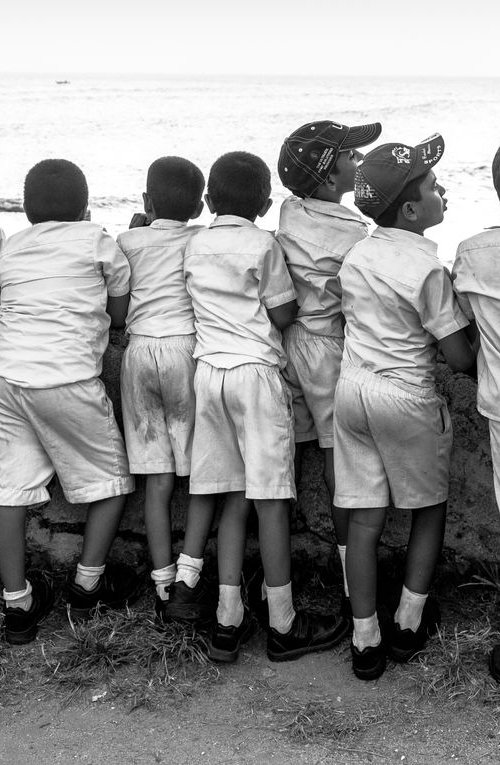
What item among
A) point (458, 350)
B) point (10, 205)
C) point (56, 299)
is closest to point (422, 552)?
point (458, 350)

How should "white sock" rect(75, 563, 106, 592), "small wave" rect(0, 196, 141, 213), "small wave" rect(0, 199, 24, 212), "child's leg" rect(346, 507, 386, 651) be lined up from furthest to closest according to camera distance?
"small wave" rect(0, 196, 141, 213) < "small wave" rect(0, 199, 24, 212) < "white sock" rect(75, 563, 106, 592) < "child's leg" rect(346, 507, 386, 651)

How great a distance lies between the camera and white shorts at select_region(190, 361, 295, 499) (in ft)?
9.56

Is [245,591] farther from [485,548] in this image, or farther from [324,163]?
[324,163]

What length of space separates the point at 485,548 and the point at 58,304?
5.27 feet

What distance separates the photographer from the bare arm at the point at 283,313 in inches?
117

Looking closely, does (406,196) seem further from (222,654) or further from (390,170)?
(222,654)

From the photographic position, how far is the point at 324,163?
3016 mm

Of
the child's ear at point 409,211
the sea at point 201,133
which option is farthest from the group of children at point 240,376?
the sea at point 201,133

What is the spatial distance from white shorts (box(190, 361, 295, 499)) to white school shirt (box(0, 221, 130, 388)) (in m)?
0.39

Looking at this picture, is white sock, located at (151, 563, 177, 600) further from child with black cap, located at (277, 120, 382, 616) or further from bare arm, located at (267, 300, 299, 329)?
bare arm, located at (267, 300, 299, 329)

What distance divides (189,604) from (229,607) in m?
0.13

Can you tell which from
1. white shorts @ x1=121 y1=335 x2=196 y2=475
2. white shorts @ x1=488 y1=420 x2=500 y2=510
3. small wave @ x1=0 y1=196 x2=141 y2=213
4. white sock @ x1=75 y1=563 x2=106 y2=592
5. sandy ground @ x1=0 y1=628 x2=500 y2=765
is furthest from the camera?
small wave @ x1=0 y1=196 x2=141 y2=213

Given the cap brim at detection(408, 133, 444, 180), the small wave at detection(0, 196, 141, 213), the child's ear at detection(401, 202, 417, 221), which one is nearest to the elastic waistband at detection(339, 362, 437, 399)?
the child's ear at detection(401, 202, 417, 221)

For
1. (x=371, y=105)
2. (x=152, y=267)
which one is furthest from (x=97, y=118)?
(x=152, y=267)
